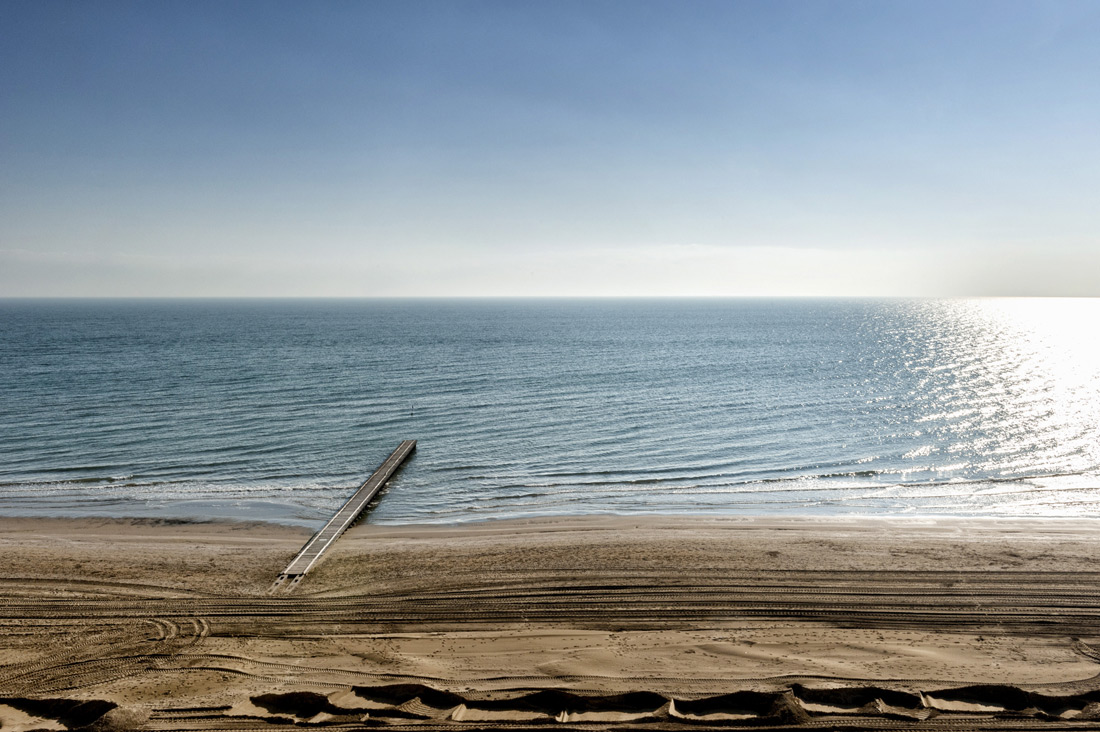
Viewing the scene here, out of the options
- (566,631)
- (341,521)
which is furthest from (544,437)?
(566,631)

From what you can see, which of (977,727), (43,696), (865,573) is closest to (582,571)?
(865,573)

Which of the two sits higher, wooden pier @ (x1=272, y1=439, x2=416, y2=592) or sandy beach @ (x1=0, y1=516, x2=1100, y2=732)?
sandy beach @ (x1=0, y1=516, x2=1100, y2=732)

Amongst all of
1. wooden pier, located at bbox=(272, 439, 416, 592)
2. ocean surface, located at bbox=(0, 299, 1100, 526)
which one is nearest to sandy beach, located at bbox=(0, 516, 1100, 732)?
wooden pier, located at bbox=(272, 439, 416, 592)

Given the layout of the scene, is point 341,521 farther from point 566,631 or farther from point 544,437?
point 544,437

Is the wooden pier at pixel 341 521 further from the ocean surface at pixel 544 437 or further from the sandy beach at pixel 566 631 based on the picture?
the ocean surface at pixel 544 437

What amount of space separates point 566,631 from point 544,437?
2222 cm

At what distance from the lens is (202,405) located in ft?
138

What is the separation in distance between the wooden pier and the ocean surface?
84 cm

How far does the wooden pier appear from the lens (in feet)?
55.1

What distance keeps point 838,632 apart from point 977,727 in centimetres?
339

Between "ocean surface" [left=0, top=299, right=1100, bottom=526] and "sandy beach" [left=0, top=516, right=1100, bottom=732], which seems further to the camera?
"ocean surface" [left=0, top=299, right=1100, bottom=526]

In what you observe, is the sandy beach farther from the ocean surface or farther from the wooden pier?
the ocean surface

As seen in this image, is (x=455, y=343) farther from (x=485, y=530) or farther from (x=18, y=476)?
(x=485, y=530)

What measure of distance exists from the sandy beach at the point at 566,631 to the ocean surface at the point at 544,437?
4937 mm
